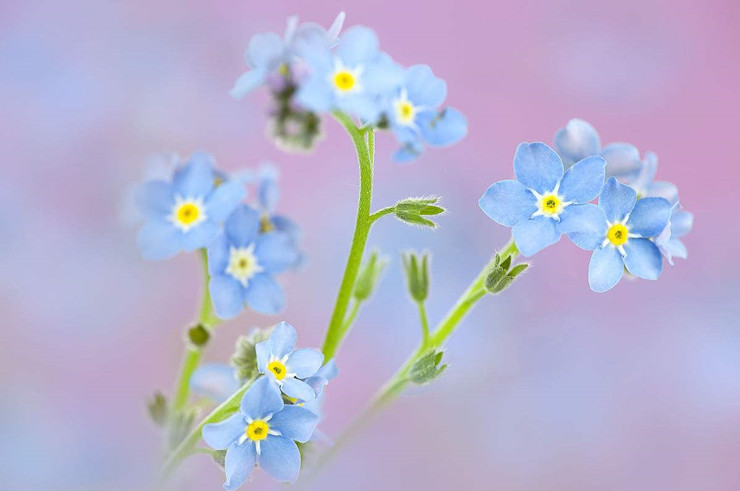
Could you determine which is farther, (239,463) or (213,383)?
(213,383)

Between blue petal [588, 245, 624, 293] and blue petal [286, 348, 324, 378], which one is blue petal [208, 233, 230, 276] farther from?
blue petal [588, 245, 624, 293]

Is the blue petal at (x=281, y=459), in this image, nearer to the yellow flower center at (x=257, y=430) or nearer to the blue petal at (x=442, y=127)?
the yellow flower center at (x=257, y=430)

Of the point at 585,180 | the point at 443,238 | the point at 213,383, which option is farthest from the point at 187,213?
the point at 443,238

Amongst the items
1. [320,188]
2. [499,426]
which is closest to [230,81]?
[320,188]

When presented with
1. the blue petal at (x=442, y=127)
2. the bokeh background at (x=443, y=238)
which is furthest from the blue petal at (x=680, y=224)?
the bokeh background at (x=443, y=238)

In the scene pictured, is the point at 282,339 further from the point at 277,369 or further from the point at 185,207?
the point at 185,207
